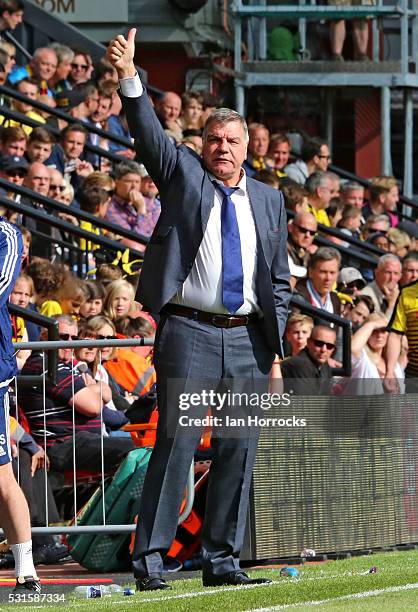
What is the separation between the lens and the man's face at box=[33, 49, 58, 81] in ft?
56.1

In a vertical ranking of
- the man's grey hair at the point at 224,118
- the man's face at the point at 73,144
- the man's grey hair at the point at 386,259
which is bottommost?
the man's grey hair at the point at 386,259

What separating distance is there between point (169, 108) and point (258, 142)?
0.99m

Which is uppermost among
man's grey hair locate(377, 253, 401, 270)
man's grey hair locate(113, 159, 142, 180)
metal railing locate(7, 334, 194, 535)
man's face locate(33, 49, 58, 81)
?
man's face locate(33, 49, 58, 81)

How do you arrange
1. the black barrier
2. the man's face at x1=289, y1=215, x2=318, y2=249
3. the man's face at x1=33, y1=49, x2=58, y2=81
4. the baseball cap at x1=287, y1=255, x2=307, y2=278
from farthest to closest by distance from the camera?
the man's face at x1=33, y1=49, x2=58, y2=81 < the man's face at x1=289, y1=215, x2=318, y2=249 < the baseball cap at x1=287, y1=255, x2=307, y2=278 < the black barrier

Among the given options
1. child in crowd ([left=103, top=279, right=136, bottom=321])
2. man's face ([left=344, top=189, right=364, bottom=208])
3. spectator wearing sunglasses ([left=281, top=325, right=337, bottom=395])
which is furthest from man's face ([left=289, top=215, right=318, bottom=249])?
man's face ([left=344, top=189, right=364, bottom=208])

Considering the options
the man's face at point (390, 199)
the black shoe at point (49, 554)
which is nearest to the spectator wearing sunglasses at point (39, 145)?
the black shoe at point (49, 554)

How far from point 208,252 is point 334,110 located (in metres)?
15.5

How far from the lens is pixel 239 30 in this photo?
2005 centimetres

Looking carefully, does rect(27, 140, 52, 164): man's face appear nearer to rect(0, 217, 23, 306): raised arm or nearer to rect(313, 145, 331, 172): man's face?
rect(313, 145, 331, 172): man's face

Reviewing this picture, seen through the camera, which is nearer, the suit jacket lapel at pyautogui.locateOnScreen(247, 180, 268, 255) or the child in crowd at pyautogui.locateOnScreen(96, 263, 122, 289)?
the suit jacket lapel at pyautogui.locateOnScreen(247, 180, 268, 255)

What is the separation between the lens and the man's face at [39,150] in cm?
1417

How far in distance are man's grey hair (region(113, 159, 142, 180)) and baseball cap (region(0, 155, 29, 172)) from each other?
0.82 m

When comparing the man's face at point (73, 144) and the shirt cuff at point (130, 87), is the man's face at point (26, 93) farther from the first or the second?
the shirt cuff at point (130, 87)

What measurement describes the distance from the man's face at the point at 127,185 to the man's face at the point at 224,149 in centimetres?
658
